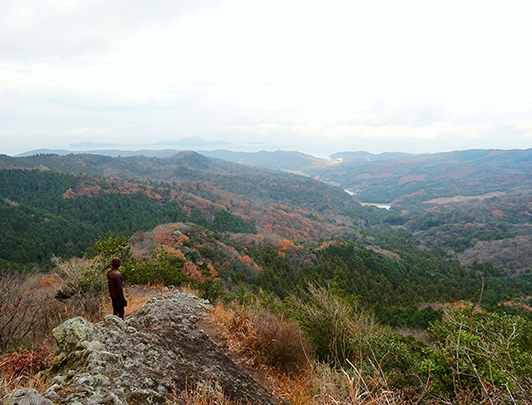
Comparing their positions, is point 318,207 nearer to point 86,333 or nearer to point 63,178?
point 63,178

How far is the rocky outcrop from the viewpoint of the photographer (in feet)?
11.3

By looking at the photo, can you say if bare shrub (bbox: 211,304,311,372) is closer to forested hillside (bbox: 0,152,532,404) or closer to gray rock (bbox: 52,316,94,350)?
forested hillside (bbox: 0,152,532,404)

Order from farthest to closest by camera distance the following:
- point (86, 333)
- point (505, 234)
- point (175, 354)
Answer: point (505, 234), point (175, 354), point (86, 333)

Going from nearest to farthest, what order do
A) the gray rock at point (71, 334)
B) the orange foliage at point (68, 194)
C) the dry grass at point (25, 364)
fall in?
the dry grass at point (25, 364) → the gray rock at point (71, 334) → the orange foliage at point (68, 194)

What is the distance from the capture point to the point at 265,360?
6.16 m

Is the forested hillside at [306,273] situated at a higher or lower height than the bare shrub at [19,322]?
lower

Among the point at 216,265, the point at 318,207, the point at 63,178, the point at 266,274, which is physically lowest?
the point at 318,207

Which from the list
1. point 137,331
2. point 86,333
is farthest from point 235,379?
point 86,333

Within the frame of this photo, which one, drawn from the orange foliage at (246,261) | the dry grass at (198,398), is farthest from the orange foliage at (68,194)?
the dry grass at (198,398)

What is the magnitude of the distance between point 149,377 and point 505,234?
95571 millimetres

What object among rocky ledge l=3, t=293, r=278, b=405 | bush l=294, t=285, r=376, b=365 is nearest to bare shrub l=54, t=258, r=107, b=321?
rocky ledge l=3, t=293, r=278, b=405

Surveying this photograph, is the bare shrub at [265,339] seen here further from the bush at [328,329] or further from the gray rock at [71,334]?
the gray rock at [71,334]

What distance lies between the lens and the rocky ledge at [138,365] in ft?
11.0

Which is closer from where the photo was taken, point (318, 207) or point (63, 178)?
point (63, 178)
